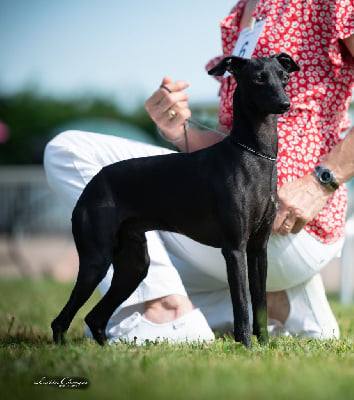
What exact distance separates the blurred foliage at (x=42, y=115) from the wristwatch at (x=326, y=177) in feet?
63.2

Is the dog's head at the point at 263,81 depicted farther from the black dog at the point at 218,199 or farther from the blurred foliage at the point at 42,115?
the blurred foliage at the point at 42,115

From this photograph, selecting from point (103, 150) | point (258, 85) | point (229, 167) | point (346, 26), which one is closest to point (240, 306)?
point (229, 167)

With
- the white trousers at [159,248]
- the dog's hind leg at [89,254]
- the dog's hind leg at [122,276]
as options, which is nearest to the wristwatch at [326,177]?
the white trousers at [159,248]

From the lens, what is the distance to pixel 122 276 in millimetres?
2674

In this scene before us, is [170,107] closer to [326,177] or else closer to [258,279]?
[326,177]

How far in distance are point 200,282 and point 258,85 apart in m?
1.45

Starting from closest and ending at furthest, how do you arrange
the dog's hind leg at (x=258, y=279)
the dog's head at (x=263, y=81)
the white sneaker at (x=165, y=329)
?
1. the dog's head at (x=263, y=81)
2. the dog's hind leg at (x=258, y=279)
3. the white sneaker at (x=165, y=329)

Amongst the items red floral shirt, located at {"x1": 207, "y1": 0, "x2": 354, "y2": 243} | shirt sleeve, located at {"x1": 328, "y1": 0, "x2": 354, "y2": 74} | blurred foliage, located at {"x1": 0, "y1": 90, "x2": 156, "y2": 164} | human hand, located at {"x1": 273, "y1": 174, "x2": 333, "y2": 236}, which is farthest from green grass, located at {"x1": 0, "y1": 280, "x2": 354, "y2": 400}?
blurred foliage, located at {"x1": 0, "y1": 90, "x2": 156, "y2": 164}

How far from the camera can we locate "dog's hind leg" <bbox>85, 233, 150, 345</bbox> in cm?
262

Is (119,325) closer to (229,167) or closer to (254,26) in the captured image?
(229,167)

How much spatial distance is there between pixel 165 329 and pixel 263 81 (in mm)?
1261

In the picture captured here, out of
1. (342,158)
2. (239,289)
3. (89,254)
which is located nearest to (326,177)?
(342,158)

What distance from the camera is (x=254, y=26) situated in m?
3.05

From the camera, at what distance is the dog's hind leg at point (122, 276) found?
2623 mm
